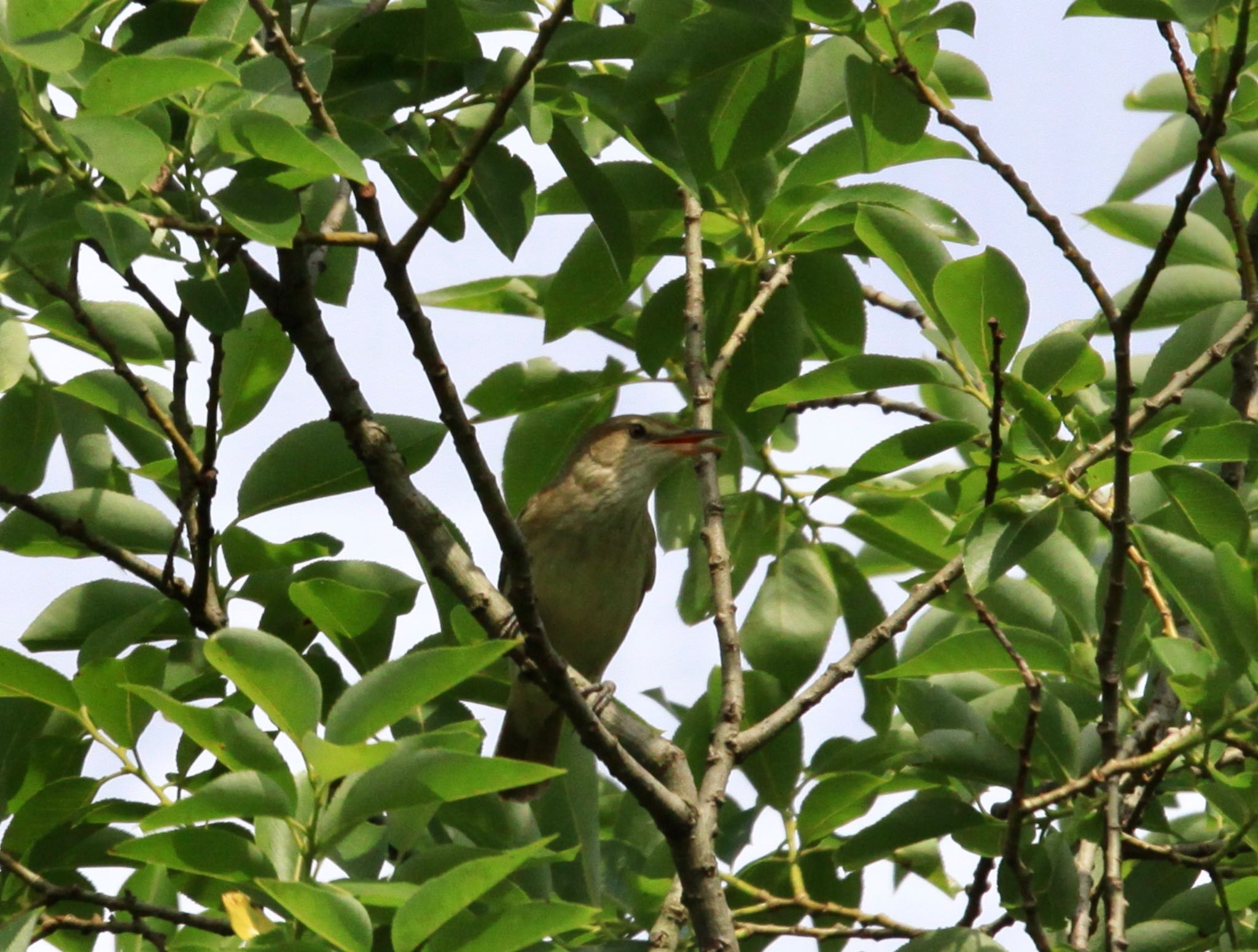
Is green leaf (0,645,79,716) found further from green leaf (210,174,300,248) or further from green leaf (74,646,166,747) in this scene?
green leaf (210,174,300,248)

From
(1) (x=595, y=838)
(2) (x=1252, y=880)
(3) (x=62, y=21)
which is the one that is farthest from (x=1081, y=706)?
(3) (x=62, y=21)

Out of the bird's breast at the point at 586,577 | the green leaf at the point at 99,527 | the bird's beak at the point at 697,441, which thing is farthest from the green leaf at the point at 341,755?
the bird's breast at the point at 586,577

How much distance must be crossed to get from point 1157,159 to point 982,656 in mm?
2072

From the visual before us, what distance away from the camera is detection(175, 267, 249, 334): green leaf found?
290cm

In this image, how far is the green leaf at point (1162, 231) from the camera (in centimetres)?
382

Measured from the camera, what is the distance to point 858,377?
10.3 ft

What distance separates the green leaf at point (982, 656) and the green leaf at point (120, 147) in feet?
5.74

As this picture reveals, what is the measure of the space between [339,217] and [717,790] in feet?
5.55

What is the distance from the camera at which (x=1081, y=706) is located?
359cm

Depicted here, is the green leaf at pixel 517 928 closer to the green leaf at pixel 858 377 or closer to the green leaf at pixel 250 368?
the green leaf at pixel 858 377

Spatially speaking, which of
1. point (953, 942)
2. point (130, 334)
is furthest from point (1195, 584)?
point (130, 334)

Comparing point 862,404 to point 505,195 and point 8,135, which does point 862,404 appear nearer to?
point 505,195

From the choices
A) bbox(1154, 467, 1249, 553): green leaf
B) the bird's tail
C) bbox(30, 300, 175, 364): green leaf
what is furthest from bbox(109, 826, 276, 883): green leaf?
the bird's tail

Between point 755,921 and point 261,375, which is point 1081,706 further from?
point 261,375
